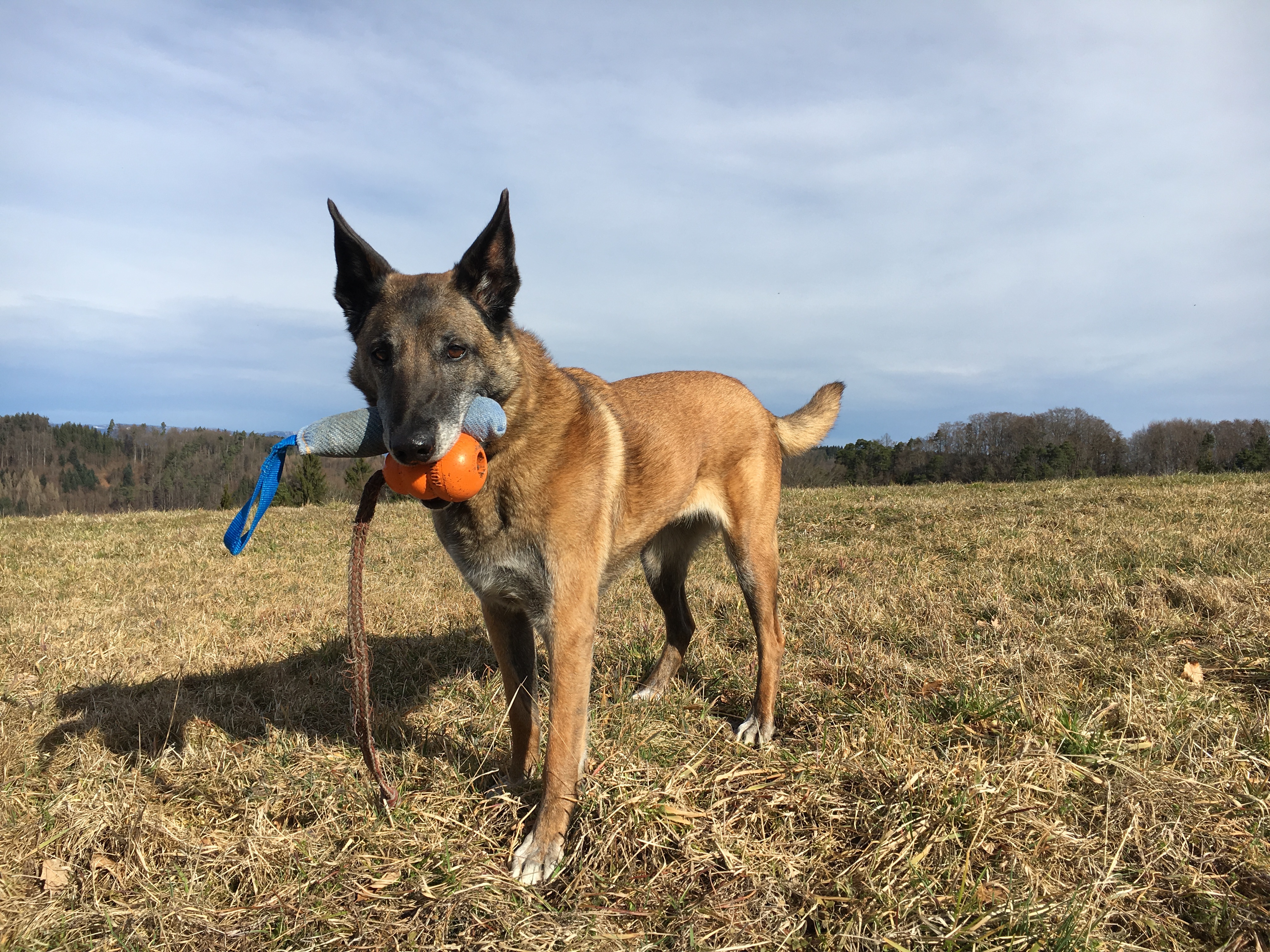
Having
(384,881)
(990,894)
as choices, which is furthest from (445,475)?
(990,894)

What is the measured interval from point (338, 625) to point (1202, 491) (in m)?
11.7

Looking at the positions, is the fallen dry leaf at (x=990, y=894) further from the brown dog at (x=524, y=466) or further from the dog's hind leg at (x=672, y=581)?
the dog's hind leg at (x=672, y=581)

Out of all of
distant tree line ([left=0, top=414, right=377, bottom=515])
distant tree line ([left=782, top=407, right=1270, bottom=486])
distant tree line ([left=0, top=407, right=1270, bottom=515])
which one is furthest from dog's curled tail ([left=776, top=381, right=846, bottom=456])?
distant tree line ([left=0, top=414, right=377, bottom=515])

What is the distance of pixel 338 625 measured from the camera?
5961 millimetres

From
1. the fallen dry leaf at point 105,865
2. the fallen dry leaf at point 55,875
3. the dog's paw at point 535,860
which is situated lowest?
the fallen dry leaf at point 55,875

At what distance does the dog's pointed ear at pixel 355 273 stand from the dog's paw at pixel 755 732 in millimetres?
2748

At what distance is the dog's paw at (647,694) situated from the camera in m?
4.03

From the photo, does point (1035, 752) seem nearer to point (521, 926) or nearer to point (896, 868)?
point (896, 868)

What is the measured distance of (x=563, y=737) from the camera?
2.90 meters

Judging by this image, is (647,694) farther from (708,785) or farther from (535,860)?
(535,860)

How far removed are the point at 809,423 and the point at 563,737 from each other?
9.73 ft

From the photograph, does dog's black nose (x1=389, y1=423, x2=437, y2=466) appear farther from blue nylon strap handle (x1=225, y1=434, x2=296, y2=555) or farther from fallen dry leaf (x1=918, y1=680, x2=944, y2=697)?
fallen dry leaf (x1=918, y1=680, x2=944, y2=697)

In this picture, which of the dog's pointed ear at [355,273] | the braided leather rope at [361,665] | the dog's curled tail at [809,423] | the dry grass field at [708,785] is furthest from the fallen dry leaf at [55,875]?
the dog's curled tail at [809,423]


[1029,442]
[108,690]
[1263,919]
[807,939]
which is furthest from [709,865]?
[1029,442]
